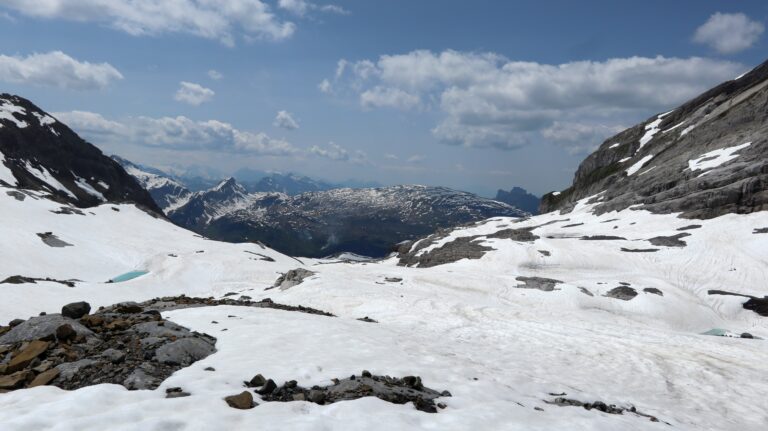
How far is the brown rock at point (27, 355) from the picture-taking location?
42.7 feet

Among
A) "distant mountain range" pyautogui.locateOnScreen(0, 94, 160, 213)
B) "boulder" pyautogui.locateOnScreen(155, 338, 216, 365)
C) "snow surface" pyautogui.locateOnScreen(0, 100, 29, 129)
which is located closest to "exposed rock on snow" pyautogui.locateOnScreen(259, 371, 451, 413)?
"boulder" pyautogui.locateOnScreen(155, 338, 216, 365)

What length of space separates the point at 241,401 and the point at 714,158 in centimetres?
10526

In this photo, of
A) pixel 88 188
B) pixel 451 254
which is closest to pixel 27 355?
pixel 451 254

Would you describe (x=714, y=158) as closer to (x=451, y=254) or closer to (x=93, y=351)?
(x=451, y=254)

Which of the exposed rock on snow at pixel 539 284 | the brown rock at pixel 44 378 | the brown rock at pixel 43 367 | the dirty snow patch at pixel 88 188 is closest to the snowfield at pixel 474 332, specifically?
the brown rock at pixel 44 378

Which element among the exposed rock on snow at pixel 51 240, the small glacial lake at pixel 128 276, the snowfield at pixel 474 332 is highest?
the snowfield at pixel 474 332

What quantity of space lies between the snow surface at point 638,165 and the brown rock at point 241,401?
12416cm

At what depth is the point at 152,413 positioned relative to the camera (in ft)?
32.0

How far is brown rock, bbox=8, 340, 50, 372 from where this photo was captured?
1300 centimetres

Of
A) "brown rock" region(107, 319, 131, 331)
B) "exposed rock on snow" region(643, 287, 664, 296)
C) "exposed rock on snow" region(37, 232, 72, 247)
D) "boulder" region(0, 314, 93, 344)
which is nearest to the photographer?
"boulder" region(0, 314, 93, 344)

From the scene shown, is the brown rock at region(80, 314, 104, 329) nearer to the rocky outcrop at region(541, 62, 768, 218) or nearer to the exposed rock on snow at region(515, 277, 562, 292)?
the exposed rock on snow at region(515, 277, 562, 292)

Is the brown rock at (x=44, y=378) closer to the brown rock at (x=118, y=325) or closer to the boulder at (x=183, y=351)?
the boulder at (x=183, y=351)

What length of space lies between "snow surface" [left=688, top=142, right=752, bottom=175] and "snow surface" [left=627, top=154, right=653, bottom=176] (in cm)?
2269

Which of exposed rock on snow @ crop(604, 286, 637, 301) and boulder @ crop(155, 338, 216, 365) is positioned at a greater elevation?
exposed rock on snow @ crop(604, 286, 637, 301)
